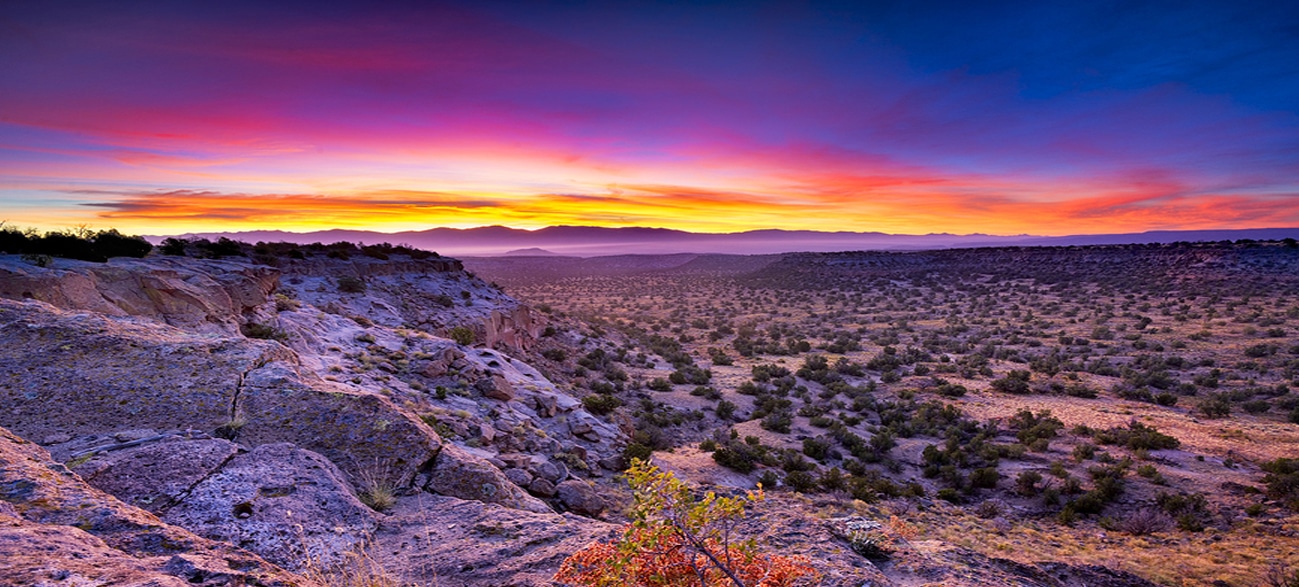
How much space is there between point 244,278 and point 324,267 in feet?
24.7

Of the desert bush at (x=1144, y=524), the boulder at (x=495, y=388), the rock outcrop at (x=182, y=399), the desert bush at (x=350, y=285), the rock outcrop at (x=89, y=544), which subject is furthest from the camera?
the desert bush at (x=350, y=285)

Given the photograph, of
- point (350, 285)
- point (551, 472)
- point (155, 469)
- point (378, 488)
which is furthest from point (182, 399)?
point (350, 285)

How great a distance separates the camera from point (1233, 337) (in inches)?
941

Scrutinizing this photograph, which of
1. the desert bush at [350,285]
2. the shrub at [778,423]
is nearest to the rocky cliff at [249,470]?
the shrub at [778,423]

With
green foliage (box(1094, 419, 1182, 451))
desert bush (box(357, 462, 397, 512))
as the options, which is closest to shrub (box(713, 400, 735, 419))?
green foliage (box(1094, 419, 1182, 451))

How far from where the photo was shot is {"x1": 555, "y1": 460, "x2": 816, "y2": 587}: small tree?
3293mm

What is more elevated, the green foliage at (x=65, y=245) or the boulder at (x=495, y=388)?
the green foliage at (x=65, y=245)

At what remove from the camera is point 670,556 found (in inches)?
139

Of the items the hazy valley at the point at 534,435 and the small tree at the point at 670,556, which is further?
the hazy valley at the point at 534,435

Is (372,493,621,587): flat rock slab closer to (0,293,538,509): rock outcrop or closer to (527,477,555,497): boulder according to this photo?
(0,293,538,509): rock outcrop

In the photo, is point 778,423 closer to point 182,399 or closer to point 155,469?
point 182,399

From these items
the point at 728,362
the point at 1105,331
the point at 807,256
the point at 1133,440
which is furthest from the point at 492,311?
the point at 807,256

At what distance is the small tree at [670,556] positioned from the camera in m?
3.29

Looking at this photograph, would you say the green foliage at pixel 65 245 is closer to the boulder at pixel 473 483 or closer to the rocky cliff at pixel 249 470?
the rocky cliff at pixel 249 470
